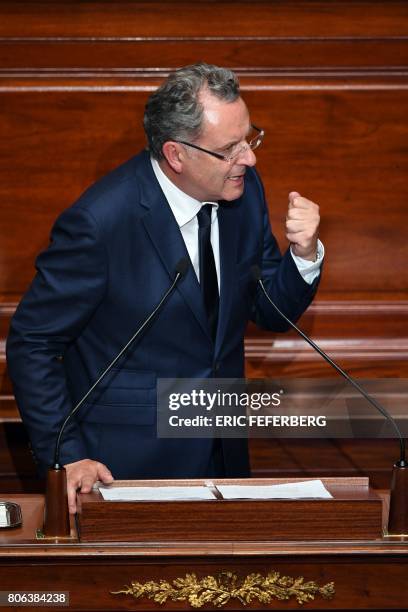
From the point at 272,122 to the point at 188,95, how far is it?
0.70m

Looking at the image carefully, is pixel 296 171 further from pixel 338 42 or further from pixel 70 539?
pixel 70 539

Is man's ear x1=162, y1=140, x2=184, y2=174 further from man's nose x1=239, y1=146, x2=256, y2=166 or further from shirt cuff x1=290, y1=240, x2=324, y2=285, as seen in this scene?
shirt cuff x1=290, y1=240, x2=324, y2=285

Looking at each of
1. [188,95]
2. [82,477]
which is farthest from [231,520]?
[188,95]

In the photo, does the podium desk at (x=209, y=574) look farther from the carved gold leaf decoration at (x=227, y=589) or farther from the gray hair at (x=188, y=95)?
the gray hair at (x=188, y=95)

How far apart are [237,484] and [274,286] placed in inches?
21.4

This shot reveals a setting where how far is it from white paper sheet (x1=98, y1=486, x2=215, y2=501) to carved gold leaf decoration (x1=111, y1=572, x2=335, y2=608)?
13 centimetres

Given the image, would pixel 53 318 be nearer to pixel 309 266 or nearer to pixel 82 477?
pixel 82 477

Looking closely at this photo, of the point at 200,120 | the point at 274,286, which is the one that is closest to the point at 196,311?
the point at 274,286

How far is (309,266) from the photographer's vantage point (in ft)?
7.61

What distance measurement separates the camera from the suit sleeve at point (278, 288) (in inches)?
91.7

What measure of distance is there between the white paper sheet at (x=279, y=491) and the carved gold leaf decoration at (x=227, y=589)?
13 cm

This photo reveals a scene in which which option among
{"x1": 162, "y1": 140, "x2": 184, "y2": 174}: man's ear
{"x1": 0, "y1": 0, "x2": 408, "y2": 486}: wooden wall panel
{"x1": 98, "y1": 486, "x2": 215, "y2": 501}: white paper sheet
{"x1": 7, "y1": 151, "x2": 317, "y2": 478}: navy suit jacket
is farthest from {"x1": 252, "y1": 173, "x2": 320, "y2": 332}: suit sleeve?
{"x1": 98, "y1": 486, "x2": 215, "y2": 501}: white paper sheet

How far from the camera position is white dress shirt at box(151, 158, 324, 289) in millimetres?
2291

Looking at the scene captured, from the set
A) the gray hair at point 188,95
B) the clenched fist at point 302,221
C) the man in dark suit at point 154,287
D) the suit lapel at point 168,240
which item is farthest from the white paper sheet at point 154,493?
the gray hair at point 188,95
